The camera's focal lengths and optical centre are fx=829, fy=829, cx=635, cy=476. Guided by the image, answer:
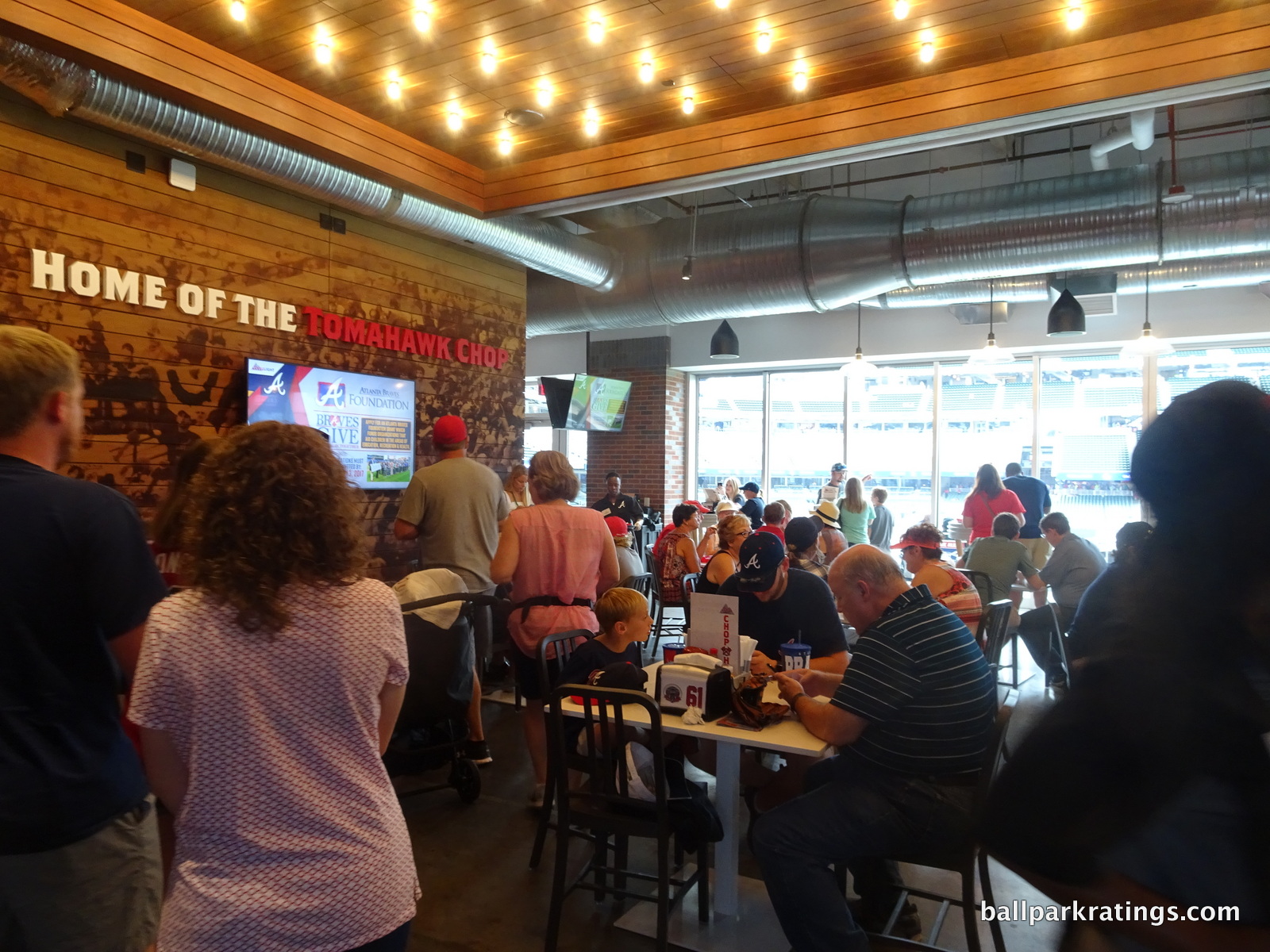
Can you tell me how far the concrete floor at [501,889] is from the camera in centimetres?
270

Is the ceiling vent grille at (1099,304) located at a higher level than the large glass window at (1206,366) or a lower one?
higher

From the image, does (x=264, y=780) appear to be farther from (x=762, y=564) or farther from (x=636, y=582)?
(x=636, y=582)

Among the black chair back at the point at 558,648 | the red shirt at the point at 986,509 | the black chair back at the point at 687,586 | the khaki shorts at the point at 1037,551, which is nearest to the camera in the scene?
the black chair back at the point at 558,648

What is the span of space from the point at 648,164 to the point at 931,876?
12.5 feet

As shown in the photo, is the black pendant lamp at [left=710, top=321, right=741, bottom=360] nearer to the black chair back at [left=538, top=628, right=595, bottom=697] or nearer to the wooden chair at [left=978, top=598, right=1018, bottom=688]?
the wooden chair at [left=978, top=598, right=1018, bottom=688]

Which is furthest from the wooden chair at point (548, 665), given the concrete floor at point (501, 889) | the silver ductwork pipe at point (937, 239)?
the silver ductwork pipe at point (937, 239)

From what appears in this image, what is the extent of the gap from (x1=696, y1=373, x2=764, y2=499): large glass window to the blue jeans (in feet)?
30.6

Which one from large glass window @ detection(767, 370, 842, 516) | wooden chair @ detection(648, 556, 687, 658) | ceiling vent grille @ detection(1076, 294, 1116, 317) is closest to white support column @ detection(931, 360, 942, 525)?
large glass window @ detection(767, 370, 842, 516)

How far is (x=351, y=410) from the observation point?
17.6 feet

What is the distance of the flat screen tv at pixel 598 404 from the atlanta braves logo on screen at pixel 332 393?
4163mm

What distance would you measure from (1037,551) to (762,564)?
3.47m

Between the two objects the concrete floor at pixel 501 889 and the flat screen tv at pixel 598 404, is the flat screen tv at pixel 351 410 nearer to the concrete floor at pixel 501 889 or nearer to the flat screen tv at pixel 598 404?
the concrete floor at pixel 501 889

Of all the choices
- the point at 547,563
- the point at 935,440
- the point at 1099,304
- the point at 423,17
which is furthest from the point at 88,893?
the point at 935,440

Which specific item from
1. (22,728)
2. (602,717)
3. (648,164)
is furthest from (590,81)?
(22,728)
